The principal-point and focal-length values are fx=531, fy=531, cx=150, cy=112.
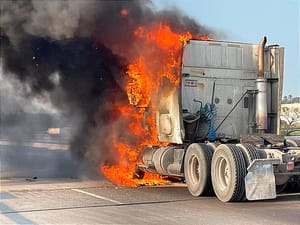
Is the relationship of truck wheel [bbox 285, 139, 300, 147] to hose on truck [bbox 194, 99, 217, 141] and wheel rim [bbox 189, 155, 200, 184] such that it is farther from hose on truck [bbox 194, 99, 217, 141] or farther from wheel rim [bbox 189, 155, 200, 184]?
wheel rim [bbox 189, 155, 200, 184]

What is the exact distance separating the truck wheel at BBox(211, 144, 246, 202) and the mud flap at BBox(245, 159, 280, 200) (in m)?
0.19

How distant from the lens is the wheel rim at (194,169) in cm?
1164

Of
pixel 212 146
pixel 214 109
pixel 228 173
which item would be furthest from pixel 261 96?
pixel 228 173

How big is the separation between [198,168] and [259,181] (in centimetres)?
174

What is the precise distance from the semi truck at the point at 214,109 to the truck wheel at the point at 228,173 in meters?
0.18

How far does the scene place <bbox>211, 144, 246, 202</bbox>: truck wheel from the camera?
10328 millimetres

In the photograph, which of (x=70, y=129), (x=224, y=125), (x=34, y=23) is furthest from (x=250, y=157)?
(x=70, y=129)

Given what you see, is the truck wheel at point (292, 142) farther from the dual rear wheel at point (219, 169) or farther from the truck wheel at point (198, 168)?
the truck wheel at point (198, 168)

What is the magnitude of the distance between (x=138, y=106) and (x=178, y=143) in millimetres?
1783

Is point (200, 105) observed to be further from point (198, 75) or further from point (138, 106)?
point (138, 106)

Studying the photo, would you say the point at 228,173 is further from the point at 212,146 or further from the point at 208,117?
the point at 208,117

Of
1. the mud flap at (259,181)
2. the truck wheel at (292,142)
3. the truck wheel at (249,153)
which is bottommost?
the mud flap at (259,181)

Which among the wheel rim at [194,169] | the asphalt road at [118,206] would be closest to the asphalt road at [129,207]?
the asphalt road at [118,206]

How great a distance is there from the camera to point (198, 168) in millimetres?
11617
